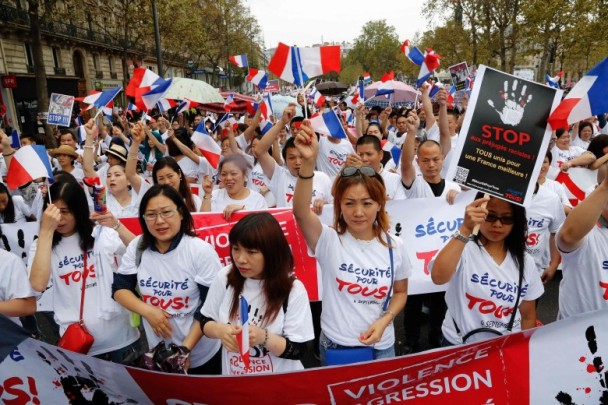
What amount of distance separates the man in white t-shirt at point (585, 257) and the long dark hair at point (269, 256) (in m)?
1.55

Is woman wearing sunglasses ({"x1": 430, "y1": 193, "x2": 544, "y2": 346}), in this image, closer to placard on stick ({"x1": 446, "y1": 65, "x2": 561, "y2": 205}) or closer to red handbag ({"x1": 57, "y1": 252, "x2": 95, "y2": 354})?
placard on stick ({"x1": 446, "y1": 65, "x2": 561, "y2": 205})

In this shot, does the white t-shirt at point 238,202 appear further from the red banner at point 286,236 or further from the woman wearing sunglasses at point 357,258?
the woman wearing sunglasses at point 357,258

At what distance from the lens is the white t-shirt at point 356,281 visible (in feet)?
7.83

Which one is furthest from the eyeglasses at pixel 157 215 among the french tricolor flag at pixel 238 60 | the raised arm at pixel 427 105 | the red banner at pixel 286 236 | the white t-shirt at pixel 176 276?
the french tricolor flag at pixel 238 60

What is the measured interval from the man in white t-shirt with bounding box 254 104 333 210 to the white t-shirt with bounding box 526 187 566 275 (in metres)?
1.78

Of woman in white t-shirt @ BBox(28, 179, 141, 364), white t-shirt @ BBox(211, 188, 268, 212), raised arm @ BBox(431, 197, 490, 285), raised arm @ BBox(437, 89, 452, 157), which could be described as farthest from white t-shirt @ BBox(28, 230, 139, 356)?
raised arm @ BBox(437, 89, 452, 157)

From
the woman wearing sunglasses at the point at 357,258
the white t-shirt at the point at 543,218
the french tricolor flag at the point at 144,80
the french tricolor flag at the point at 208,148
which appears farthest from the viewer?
the french tricolor flag at the point at 144,80

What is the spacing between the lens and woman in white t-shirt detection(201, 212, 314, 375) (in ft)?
6.99

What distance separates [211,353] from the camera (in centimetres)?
274

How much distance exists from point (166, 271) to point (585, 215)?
2.34m

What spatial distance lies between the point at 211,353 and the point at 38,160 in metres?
1.72

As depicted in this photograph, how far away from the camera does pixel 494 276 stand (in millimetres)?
2359

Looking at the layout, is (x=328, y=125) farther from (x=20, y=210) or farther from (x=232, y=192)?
(x=20, y=210)

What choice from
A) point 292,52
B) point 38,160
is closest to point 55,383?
point 38,160
